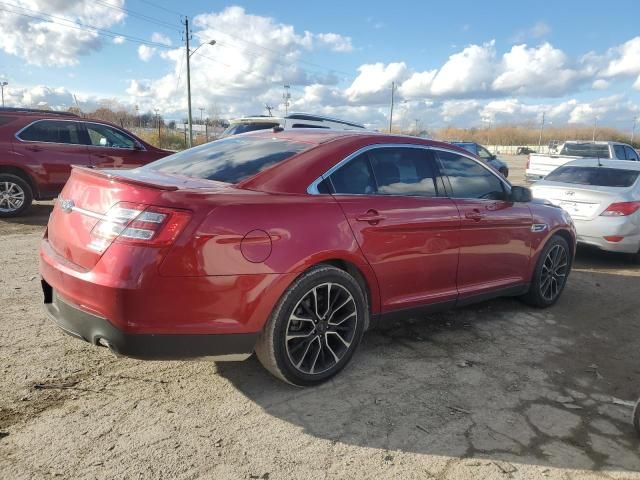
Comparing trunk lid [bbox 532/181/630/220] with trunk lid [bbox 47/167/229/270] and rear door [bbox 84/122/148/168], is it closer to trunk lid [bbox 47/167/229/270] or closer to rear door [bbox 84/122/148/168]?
trunk lid [bbox 47/167/229/270]


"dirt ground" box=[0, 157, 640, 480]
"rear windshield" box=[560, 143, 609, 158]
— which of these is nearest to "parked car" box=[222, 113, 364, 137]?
"dirt ground" box=[0, 157, 640, 480]

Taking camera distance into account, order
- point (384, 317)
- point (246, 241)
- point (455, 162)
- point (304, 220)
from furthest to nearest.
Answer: point (455, 162) < point (384, 317) < point (304, 220) < point (246, 241)

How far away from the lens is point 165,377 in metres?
3.35

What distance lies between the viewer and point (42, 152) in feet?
28.8

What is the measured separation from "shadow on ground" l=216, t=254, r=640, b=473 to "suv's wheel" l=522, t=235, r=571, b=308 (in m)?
0.40

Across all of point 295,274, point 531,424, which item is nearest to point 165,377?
point 295,274

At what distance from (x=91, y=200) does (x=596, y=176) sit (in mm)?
7351

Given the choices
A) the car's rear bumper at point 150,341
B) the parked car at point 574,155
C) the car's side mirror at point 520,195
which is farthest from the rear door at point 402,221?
the parked car at point 574,155

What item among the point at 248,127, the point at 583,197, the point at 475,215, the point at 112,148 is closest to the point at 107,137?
the point at 112,148

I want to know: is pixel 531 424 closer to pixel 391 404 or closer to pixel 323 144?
pixel 391 404

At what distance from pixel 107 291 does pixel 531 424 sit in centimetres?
244

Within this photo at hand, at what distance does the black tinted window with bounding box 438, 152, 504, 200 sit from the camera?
13.9 feet

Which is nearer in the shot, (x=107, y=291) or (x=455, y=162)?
(x=107, y=291)

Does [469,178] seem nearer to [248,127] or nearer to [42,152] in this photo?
[248,127]
